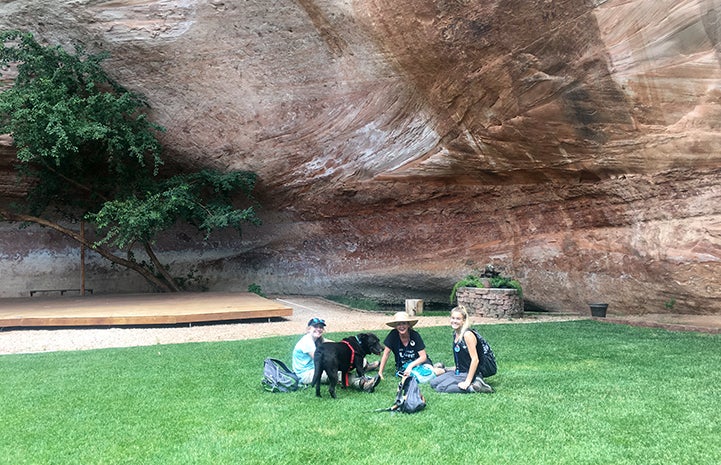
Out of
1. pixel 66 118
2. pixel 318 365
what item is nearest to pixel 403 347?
pixel 318 365

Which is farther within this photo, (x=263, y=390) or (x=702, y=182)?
(x=702, y=182)

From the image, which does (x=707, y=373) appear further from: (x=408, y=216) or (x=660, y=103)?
(x=408, y=216)

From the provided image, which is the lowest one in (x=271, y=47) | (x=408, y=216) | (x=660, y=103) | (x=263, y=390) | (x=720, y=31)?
(x=263, y=390)

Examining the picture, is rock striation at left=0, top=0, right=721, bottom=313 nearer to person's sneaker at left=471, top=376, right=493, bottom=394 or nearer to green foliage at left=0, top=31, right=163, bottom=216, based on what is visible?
green foliage at left=0, top=31, right=163, bottom=216

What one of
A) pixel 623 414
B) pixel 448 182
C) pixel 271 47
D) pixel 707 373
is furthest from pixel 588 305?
pixel 271 47

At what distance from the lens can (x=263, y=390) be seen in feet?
17.4

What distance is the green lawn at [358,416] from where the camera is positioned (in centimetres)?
349

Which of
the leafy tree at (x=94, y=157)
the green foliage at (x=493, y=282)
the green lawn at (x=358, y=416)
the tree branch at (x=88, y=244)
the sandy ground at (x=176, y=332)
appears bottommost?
the sandy ground at (x=176, y=332)

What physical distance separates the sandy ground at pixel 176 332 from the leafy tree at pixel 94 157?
3834 mm

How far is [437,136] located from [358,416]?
995cm

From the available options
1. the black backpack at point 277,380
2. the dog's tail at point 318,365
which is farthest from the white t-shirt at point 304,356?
the dog's tail at point 318,365

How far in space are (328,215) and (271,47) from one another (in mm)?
5246

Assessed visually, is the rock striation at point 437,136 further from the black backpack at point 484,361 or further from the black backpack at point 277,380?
the black backpack at point 277,380

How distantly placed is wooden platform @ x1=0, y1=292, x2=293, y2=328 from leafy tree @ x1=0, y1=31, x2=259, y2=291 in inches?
72.2
